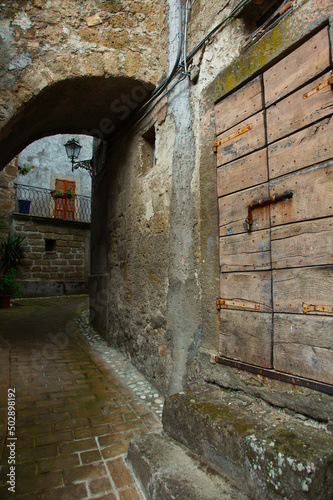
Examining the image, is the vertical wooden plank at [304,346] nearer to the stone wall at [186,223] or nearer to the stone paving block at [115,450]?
the stone wall at [186,223]

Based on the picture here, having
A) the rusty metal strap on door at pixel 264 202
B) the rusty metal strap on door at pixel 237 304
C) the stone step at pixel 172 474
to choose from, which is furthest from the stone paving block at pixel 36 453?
the rusty metal strap on door at pixel 264 202

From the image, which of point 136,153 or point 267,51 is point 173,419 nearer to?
→ point 267,51

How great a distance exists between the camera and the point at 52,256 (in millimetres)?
10984

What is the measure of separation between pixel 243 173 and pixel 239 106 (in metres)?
0.51

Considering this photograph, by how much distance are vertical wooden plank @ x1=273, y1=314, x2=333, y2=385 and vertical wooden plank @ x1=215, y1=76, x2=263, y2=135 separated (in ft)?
4.48

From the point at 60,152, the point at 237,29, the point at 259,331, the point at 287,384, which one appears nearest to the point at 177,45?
the point at 237,29

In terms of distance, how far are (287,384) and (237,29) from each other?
2.47 metres

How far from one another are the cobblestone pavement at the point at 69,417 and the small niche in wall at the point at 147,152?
7.59 ft

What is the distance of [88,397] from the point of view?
2689mm

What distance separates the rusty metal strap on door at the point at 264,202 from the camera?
5.74ft

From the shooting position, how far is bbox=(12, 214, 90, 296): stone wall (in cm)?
1037

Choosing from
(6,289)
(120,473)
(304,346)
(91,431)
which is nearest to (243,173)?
(304,346)

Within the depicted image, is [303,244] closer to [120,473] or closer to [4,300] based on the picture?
[120,473]

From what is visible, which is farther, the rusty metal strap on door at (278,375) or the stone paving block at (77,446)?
the stone paving block at (77,446)
